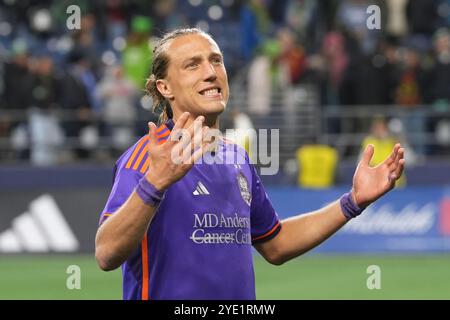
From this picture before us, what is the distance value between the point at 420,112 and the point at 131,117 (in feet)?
17.1

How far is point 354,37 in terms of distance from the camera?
72.0 ft

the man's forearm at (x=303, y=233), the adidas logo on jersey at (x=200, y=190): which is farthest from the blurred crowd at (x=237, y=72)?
the adidas logo on jersey at (x=200, y=190)

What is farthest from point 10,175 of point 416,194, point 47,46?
point 416,194

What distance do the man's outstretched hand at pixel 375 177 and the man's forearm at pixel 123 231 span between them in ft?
4.22

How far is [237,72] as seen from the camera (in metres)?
21.6

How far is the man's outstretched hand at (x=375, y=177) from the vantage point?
5.51 metres

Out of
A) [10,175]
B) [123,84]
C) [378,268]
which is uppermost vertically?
[123,84]

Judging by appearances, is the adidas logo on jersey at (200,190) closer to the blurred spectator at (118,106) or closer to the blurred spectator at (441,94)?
the blurred spectator at (118,106)

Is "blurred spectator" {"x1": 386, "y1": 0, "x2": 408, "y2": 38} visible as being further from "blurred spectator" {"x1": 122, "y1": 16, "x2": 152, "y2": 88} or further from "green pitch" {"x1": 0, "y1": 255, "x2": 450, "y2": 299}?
"green pitch" {"x1": 0, "y1": 255, "x2": 450, "y2": 299}

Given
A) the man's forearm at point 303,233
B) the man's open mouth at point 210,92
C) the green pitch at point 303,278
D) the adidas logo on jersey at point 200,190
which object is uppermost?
the man's open mouth at point 210,92

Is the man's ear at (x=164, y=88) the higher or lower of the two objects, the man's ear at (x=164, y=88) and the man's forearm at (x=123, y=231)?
the higher

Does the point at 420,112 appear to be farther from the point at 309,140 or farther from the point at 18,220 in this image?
the point at 18,220

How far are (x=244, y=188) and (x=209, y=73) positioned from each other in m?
0.59

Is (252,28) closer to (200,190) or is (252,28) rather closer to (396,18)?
(396,18)
